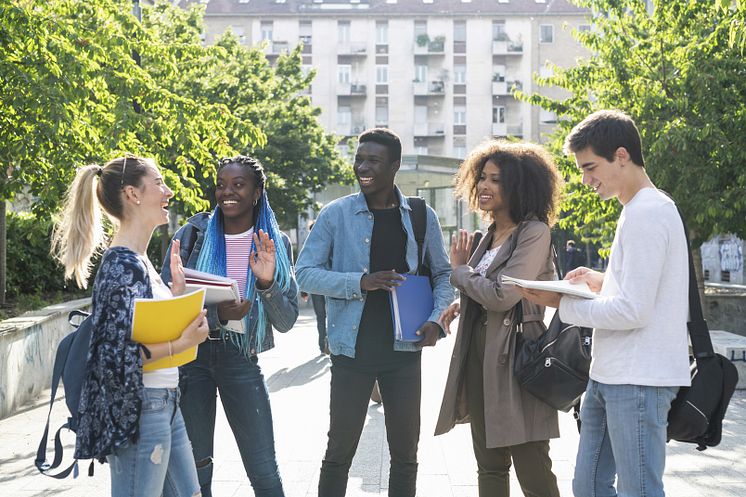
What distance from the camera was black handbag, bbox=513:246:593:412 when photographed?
12.1 ft

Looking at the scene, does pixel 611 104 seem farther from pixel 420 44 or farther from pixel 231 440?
pixel 420 44

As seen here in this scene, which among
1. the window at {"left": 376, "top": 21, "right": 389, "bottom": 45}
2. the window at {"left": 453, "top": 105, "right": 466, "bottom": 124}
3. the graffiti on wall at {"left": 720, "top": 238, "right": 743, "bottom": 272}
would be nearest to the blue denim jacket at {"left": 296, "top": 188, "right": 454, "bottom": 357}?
the graffiti on wall at {"left": 720, "top": 238, "right": 743, "bottom": 272}

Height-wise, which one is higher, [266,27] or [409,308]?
[266,27]

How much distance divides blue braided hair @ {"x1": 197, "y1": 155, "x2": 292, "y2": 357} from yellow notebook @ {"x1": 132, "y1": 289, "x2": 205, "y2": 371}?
90 cm

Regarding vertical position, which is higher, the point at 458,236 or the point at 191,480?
the point at 458,236

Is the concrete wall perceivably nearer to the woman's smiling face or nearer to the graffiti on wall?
the woman's smiling face

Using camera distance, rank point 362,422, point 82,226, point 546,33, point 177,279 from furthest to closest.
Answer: point 546,33 → point 362,422 → point 177,279 → point 82,226

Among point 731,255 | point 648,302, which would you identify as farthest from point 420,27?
point 648,302

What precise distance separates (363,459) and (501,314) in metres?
2.79

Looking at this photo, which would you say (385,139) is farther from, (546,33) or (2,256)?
(546,33)

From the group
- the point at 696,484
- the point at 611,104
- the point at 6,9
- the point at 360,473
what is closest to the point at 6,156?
the point at 6,9

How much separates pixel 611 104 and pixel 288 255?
33.9 ft

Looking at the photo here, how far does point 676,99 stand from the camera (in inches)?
511

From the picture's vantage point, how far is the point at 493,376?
153 inches
